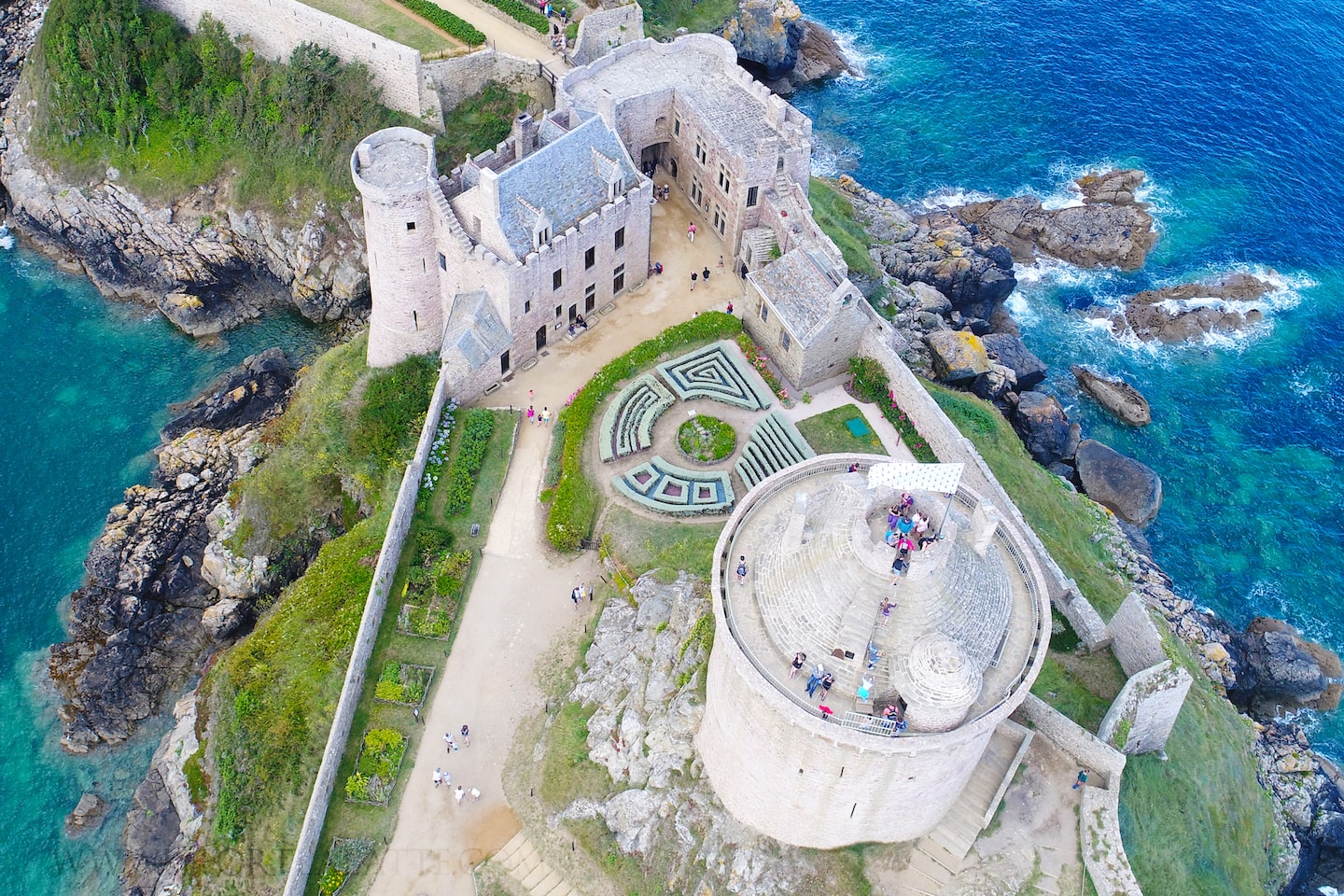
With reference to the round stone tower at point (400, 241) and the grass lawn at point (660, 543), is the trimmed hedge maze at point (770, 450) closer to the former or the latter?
the grass lawn at point (660, 543)

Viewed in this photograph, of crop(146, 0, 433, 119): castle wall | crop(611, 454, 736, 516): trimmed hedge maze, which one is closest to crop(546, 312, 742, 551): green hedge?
crop(611, 454, 736, 516): trimmed hedge maze

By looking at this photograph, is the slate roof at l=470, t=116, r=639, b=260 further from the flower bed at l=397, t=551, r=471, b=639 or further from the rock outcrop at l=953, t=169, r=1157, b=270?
the rock outcrop at l=953, t=169, r=1157, b=270

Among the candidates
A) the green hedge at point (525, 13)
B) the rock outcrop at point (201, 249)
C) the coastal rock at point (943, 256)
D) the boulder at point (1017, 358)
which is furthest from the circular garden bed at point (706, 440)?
the green hedge at point (525, 13)

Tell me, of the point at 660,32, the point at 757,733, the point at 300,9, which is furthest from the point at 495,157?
the point at 757,733

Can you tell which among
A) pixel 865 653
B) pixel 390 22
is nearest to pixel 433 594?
pixel 865 653

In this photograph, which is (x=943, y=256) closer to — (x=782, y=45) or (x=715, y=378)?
(x=782, y=45)

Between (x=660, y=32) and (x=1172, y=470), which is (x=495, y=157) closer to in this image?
(x=660, y=32)
